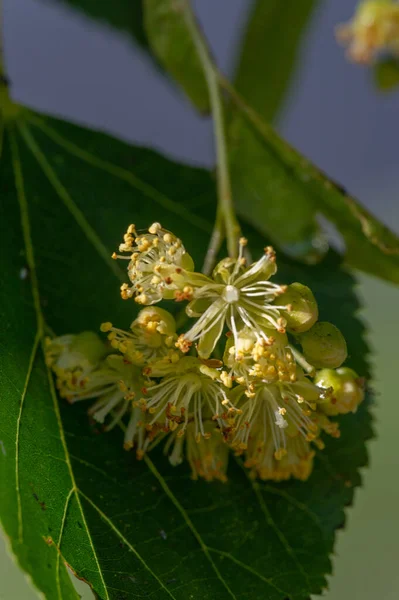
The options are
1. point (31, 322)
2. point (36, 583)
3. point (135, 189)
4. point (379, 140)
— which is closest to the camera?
point (36, 583)

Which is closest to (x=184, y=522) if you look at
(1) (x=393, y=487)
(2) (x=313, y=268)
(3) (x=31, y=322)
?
(3) (x=31, y=322)

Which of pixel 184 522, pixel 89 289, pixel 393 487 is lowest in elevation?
pixel 393 487

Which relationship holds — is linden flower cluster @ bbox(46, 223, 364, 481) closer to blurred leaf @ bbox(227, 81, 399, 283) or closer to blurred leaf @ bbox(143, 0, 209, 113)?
blurred leaf @ bbox(227, 81, 399, 283)

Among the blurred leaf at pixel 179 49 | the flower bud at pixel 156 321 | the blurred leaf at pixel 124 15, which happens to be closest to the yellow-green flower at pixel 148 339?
the flower bud at pixel 156 321

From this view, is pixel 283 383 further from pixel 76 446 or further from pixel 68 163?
pixel 68 163

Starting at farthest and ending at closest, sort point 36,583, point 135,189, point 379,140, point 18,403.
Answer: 1. point 379,140
2. point 135,189
3. point 18,403
4. point 36,583

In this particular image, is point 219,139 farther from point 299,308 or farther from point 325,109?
point 325,109

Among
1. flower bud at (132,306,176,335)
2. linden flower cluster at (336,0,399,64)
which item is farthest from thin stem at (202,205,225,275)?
linden flower cluster at (336,0,399,64)
